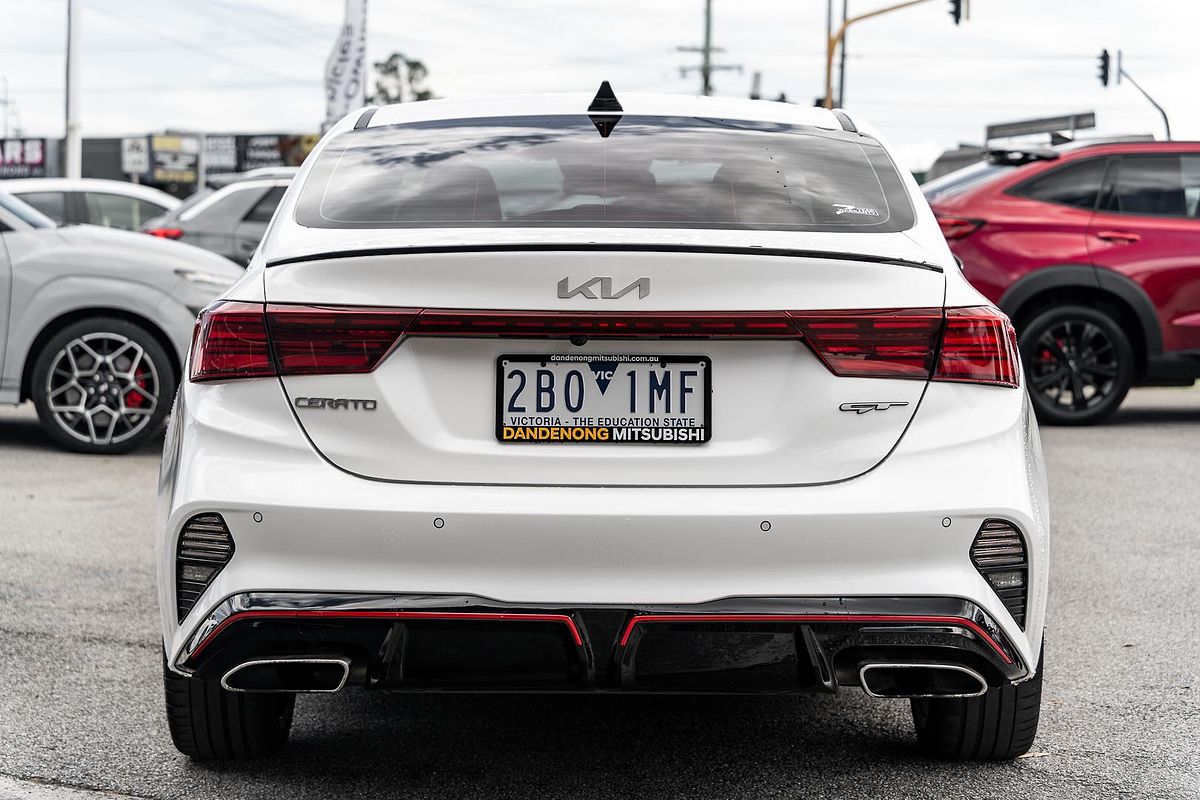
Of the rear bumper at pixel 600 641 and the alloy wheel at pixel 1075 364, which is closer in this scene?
the rear bumper at pixel 600 641

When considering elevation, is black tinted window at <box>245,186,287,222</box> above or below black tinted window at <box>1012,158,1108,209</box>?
below

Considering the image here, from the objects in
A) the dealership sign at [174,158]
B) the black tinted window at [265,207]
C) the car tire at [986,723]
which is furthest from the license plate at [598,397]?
the dealership sign at [174,158]

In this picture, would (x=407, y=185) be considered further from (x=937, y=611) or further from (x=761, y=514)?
(x=937, y=611)

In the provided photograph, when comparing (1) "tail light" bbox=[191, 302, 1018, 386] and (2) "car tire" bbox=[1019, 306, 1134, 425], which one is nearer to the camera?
(1) "tail light" bbox=[191, 302, 1018, 386]

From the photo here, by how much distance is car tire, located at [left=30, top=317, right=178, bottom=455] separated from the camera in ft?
27.9

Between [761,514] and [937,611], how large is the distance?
0.40m

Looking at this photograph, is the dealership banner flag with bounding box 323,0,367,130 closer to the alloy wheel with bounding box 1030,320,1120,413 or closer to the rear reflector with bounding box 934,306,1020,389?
the alloy wheel with bounding box 1030,320,1120,413

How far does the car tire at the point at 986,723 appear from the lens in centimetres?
348

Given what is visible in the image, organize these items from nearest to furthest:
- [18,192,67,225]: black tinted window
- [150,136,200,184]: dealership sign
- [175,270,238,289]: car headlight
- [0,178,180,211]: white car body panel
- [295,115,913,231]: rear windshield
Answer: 1. [295,115,913,231]: rear windshield
2. [175,270,238,289]: car headlight
3. [0,178,180,211]: white car body panel
4. [18,192,67,225]: black tinted window
5. [150,136,200,184]: dealership sign

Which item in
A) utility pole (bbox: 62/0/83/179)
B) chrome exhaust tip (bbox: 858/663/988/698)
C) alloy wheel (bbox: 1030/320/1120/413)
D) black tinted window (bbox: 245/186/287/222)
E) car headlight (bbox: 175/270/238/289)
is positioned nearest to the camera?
chrome exhaust tip (bbox: 858/663/988/698)

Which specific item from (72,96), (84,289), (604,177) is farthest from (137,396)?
(72,96)

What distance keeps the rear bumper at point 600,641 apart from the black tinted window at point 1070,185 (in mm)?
7665

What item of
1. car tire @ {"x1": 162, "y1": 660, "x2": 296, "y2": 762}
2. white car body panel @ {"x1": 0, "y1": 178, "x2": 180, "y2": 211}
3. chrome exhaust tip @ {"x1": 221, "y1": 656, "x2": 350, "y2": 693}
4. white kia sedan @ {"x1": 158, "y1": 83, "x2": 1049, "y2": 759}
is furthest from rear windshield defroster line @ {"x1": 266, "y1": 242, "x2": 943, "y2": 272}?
white car body panel @ {"x1": 0, "y1": 178, "x2": 180, "y2": 211}

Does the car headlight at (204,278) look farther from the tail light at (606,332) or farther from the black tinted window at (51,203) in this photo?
the black tinted window at (51,203)
